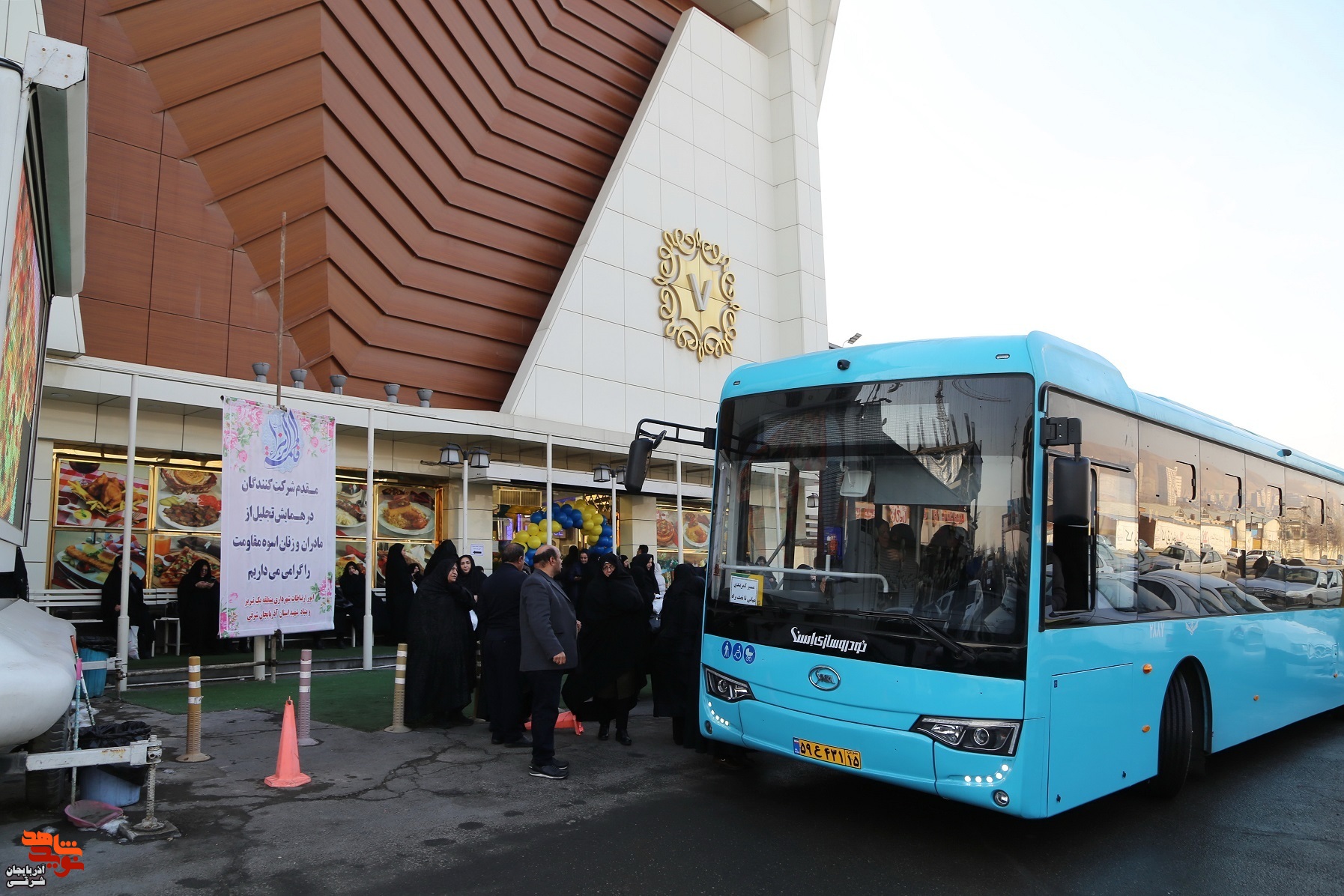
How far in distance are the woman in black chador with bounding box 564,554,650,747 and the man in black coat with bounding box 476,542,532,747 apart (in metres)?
0.50

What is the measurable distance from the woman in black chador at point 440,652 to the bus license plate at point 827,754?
4611mm

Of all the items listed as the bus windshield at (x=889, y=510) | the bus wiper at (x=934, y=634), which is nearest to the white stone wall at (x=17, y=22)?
the bus windshield at (x=889, y=510)

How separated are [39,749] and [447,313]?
556 inches

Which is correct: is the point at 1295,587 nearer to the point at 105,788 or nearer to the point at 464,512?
the point at 105,788

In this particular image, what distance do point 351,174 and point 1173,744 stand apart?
1624 centimetres

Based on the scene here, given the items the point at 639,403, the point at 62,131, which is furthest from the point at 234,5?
the point at 62,131

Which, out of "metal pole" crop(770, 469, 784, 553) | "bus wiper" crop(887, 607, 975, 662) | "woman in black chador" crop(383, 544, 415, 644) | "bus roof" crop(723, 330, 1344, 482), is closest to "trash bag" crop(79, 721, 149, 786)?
"metal pole" crop(770, 469, 784, 553)

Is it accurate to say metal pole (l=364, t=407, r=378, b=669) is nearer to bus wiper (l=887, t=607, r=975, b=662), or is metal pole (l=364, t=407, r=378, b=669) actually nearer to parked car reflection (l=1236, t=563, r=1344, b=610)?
bus wiper (l=887, t=607, r=975, b=662)

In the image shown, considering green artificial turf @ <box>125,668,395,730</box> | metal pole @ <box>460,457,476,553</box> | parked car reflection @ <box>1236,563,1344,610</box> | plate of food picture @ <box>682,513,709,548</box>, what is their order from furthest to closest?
plate of food picture @ <box>682,513,709,548</box>, metal pole @ <box>460,457,476,553</box>, green artificial turf @ <box>125,668,395,730</box>, parked car reflection @ <box>1236,563,1344,610</box>

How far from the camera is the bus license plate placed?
5.19 metres

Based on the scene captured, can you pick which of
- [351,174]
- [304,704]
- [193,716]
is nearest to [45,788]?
[193,716]

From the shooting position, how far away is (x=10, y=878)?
445cm

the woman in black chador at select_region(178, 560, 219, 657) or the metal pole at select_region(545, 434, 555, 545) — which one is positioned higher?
the metal pole at select_region(545, 434, 555, 545)

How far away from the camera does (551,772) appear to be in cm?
691
